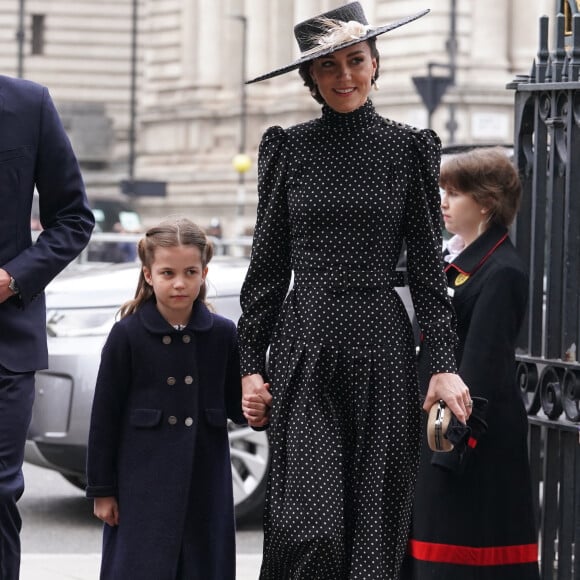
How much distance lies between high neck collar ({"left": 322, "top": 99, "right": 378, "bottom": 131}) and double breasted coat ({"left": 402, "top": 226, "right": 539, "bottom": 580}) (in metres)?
0.90

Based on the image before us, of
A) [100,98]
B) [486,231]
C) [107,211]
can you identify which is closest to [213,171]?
[107,211]

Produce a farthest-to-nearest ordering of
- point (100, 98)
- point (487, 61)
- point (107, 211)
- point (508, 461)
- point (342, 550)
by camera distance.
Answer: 1. point (100, 98)
2. point (107, 211)
3. point (487, 61)
4. point (508, 461)
5. point (342, 550)

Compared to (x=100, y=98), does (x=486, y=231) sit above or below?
below

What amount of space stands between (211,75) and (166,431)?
174 ft

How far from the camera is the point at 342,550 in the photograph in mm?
4785

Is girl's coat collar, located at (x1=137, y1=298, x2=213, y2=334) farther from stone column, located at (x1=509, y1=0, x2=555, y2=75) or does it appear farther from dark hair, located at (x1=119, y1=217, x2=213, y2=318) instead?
stone column, located at (x1=509, y1=0, x2=555, y2=75)

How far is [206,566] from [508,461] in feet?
3.55

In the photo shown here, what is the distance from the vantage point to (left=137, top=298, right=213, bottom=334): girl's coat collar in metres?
5.24

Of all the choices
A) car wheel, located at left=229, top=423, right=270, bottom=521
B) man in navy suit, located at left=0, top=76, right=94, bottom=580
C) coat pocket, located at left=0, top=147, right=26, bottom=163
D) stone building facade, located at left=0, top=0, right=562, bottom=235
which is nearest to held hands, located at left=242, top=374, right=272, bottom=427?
man in navy suit, located at left=0, top=76, right=94, bottom=580

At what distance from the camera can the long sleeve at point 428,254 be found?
499 cm

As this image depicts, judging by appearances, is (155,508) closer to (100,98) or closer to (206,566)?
(206,566)

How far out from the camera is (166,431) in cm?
520

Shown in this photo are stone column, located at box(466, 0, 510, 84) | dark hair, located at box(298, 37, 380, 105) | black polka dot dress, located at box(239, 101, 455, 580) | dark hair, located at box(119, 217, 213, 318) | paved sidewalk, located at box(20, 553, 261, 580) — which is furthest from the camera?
stone column, located at box(466, 0, 510, 84)

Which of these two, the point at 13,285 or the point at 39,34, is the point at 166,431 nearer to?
the point at 13,285
